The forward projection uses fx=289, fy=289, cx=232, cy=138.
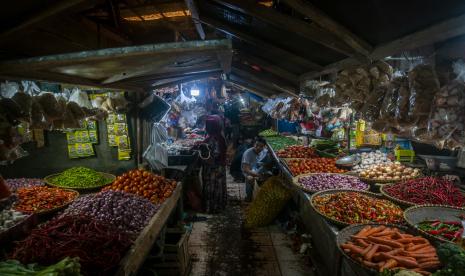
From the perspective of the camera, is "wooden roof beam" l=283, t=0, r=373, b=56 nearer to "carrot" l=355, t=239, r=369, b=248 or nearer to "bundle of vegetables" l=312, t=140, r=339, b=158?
"carrot" l=355, t=239, r=369, b=248

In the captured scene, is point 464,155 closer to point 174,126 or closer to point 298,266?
point 298,266

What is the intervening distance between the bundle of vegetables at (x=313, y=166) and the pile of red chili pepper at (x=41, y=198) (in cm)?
461

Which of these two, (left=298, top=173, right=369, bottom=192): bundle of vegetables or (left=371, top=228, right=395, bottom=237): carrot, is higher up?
(left=298, top=173, right=369, bottom=192): bundle of vegetables

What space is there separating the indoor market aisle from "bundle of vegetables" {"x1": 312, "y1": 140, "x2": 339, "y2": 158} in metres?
2.62

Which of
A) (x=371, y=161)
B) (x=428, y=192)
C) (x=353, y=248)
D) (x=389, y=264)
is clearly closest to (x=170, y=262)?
(x=353, y=248)

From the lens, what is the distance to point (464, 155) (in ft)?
19.9

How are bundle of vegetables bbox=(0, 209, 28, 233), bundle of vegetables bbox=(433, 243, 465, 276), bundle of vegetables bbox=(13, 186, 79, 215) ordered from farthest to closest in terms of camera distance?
bundle of vegetables bbox=(13, 186, 79, 215)
bundle of vegetables bbox=(0, 209, 28, 233)
bundle of vegetables bbox=(433, 243, 465, 276)

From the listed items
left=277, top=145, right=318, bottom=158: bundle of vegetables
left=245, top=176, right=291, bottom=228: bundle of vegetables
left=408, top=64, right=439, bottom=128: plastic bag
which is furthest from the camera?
left=277, top=145, right=318, bottom=158: bundle of vegetables

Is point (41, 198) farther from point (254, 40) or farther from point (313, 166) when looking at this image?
point (313, 166)

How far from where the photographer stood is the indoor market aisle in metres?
5.43

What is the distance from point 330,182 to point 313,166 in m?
1.32

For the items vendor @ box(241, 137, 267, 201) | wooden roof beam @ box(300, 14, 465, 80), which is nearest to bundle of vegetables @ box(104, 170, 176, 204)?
vendor @ box(241, 137, 267, 201)

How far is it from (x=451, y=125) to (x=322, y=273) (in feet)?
11.0

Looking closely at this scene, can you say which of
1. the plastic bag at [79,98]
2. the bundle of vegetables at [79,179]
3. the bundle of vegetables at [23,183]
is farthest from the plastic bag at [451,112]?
the bundle of vegetables at [23,183]
